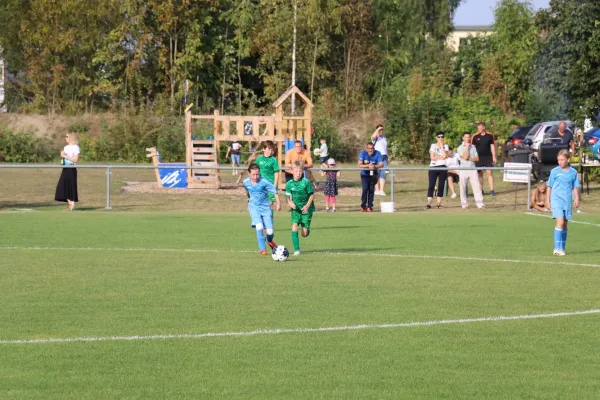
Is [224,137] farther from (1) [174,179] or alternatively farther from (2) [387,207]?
(2) [387,207]

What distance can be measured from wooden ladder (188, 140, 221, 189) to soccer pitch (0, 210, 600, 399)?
1386 centimetres

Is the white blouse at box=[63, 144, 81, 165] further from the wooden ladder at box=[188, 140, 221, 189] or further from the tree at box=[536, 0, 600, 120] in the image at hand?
the tree at box=[536, 0, 600, 120]

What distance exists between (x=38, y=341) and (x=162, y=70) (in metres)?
57.6

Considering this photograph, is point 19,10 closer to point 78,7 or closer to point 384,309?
point 78,7

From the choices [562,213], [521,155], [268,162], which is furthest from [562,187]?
[521,155]

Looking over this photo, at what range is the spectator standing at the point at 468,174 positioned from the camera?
1152 inches

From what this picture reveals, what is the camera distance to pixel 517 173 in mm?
32594

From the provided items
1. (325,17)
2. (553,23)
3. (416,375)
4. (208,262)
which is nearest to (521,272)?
(208,262)

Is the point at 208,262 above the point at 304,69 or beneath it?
beneath

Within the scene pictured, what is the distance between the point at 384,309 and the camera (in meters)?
12.6

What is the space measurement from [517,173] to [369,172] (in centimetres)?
627

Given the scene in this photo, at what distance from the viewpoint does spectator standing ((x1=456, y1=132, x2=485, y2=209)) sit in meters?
29.3

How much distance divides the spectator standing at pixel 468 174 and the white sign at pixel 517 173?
1.13 m

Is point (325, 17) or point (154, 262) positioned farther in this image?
point (325, 17)
